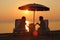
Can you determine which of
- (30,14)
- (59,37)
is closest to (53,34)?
(59,37)

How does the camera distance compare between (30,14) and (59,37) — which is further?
(30,14)

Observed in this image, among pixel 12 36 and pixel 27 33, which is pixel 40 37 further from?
pixel 12 36

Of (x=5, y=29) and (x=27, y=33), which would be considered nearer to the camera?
(x=27, y=33)

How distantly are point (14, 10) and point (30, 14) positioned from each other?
7.61 feet

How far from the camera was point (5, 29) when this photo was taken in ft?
39.9

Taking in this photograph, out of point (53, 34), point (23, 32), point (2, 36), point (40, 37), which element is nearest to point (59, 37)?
point (53, 34)

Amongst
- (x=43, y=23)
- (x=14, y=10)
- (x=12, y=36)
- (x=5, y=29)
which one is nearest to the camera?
(x=12, y=36)

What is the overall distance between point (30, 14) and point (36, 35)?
407cm

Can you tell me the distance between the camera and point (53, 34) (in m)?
8.51

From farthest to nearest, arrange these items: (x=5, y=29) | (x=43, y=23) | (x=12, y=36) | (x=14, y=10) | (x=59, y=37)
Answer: (x=14, y=10) < (x=5, y=29) < (x=43, y=23) < (x=59, y=37) < (x=12, y=36)

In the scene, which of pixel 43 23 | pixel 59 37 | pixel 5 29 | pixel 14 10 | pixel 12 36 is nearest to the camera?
pixel 12 36

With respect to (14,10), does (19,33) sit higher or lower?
lower

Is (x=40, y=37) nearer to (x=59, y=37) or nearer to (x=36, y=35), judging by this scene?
(x=36, y=35)

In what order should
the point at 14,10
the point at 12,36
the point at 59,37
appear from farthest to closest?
1. the point at 14,10
2. the point at 59,37
3. the point at 12,36
